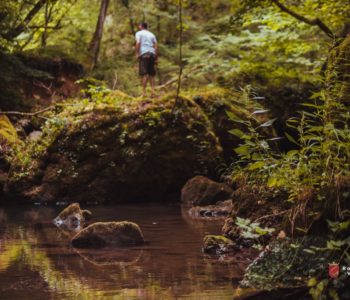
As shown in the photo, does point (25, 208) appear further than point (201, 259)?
Yes

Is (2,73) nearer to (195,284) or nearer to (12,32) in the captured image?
(12,32)

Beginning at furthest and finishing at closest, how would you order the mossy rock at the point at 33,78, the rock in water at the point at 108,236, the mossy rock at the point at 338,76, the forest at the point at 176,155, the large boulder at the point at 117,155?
the mossy rock at the point at 33,78 → the large boulder at the point at 117,155 → the rock in water at the point at 108,236 → the mossy rock at the point at 338,76 → the forest at the point at 176,155

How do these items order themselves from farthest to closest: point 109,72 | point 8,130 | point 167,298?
1. point 109,72
2. point 8,130
3. point 167,298

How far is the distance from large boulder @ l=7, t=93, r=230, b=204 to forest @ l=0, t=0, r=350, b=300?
35 mm

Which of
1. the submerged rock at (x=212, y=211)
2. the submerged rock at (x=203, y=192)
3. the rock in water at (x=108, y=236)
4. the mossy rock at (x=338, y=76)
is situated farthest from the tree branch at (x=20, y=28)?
the mossy rock at (x=338, y=76)

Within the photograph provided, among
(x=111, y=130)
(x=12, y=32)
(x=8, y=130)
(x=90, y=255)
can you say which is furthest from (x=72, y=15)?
(x=90, y=255)

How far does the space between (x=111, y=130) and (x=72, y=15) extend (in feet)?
30.9

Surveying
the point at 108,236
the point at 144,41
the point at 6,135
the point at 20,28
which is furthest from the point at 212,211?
the point at 20,28

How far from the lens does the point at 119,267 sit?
6988mm

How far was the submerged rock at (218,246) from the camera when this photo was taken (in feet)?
25.3

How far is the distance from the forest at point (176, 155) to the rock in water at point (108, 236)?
20 mm

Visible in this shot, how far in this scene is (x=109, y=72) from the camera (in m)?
22.4

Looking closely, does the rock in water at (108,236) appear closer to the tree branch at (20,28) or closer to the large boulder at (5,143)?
the large boulder at (5,143)

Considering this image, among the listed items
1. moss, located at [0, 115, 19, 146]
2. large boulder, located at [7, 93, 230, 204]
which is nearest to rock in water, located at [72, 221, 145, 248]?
large boulder, located at [7, 93, 230, 204]
